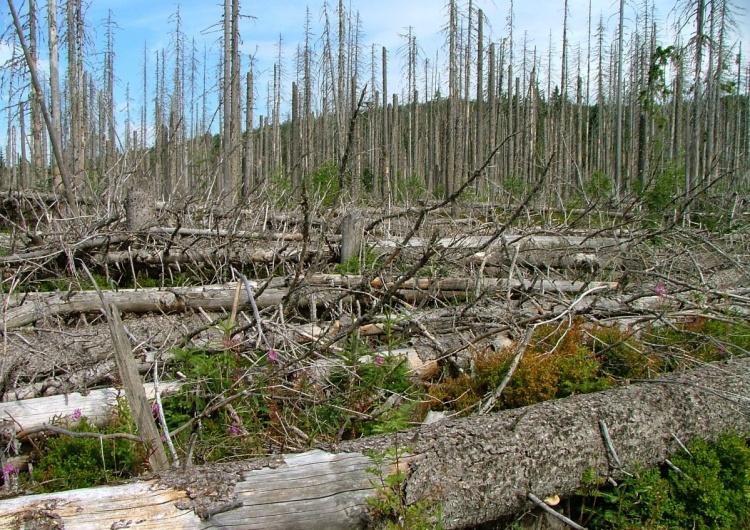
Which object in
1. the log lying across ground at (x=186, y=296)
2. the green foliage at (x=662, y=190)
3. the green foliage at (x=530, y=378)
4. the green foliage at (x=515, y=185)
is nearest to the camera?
the green foliage at (x=530, y=378)

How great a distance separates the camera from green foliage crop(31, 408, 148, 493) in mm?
3096

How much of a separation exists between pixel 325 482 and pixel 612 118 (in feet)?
103

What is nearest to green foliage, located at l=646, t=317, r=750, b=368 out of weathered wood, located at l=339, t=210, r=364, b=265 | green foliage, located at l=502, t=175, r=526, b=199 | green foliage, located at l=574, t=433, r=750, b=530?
green foliage, located at l=574, t=433, r=750, b=530

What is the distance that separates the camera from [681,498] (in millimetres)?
→ 3039

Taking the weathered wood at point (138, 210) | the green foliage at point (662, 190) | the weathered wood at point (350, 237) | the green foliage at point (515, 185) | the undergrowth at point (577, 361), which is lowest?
the undergrowth at point (577, 361)

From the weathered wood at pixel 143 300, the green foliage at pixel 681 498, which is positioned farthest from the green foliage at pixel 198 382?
the green foliage at pixel 681 498

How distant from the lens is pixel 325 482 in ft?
8.00

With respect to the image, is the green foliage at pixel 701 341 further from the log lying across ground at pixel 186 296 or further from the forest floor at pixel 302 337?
the log lying across ground at pixel 186 296

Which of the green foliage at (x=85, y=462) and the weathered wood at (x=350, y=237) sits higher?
the weathered wood at (x=350, y=237)

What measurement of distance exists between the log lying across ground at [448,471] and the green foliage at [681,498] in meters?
0.12

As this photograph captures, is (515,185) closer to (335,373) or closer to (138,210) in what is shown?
(138,210)

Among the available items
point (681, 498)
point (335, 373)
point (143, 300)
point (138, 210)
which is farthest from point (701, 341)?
point (138, 210)

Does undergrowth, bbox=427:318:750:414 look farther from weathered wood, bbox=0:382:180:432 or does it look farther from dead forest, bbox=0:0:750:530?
weathered wood, bbox=0:382:180:432

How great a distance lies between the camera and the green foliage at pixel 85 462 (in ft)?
10.2
